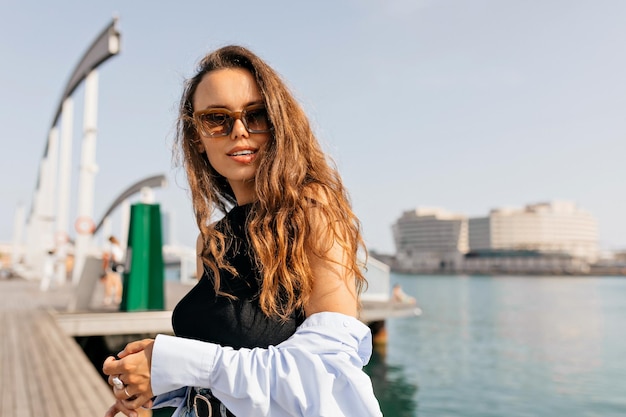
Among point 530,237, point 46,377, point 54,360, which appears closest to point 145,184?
point 54,360

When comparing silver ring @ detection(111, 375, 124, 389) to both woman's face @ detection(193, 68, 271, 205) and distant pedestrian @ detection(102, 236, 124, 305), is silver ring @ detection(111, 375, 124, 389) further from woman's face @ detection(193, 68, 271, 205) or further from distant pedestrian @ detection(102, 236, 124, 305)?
distant pedestrian @ detection(102, 236, 124, 305)

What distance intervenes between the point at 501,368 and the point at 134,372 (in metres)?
18.3

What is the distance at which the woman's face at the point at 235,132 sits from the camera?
1212 millimetres

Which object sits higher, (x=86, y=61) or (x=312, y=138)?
(x=86, y=61)

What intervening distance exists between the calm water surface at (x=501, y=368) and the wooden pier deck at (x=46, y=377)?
6608mm

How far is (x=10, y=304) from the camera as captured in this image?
48.9 ft

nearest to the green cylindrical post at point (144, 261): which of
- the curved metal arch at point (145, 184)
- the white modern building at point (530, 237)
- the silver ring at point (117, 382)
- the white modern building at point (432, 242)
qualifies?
the curved metal arch at point (145, 184)

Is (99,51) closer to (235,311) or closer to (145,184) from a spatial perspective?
(145,184)

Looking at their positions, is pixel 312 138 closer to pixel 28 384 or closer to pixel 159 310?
pixel 28 384

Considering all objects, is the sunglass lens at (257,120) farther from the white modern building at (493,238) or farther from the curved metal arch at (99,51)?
the white modern building at (493,238)

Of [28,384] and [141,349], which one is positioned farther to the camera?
[28,384]

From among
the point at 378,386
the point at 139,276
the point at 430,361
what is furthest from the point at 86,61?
the point at 430,361

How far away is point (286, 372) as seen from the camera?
97 centimetres

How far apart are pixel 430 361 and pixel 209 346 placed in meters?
18.6
